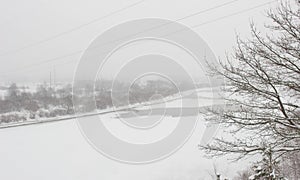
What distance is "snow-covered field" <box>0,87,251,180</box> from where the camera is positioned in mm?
10803

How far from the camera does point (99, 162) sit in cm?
1241

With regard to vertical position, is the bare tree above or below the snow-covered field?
above

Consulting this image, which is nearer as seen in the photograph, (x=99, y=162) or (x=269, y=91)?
(x=269, y=91)

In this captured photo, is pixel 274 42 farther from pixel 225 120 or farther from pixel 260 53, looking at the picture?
pixel 225 120

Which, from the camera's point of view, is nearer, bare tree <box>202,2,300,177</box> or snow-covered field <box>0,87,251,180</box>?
bare tree <box>202,2,300,177</box>

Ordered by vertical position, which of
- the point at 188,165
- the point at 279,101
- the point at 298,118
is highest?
the point at 279,101

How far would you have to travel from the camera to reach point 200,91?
248 inches

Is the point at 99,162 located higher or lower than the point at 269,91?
lower

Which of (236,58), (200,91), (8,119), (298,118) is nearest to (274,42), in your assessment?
(236,58)

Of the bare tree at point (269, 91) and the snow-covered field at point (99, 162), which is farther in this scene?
the snow-covered field at point (99, 162)

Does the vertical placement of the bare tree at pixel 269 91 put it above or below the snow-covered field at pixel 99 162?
above

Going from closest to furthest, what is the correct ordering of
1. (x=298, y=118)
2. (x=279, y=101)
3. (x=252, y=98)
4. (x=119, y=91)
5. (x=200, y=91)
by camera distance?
(x=298, y=118) < (x=279, y=101) < (x=252, y=98) < (x=200, y=91) < (x=119, y=91)

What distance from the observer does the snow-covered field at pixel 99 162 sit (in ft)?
35.4

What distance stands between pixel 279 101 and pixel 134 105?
8072 millimetres
